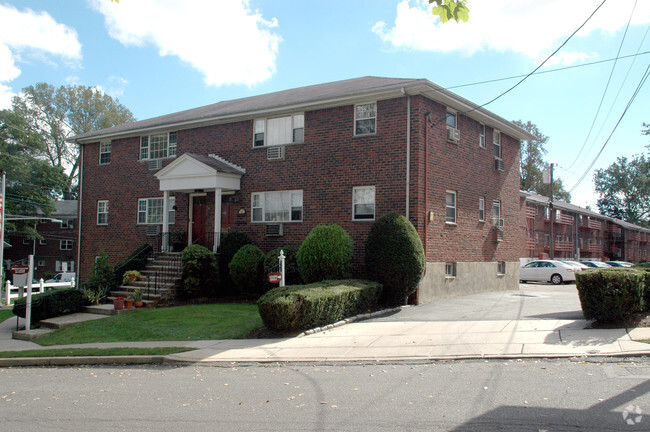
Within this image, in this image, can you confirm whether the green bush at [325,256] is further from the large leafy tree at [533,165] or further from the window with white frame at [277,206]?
the large leafy tree at [533,165]

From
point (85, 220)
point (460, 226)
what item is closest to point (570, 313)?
point (460, 226)

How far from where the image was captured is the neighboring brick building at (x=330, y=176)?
16547 millimetres

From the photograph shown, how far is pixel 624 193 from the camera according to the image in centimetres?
7669

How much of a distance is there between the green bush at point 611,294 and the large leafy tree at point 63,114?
5702 cm

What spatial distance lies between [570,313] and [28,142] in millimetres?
46583

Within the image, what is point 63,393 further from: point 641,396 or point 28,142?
point 28,142

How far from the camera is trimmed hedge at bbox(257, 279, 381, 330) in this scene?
36.5ft

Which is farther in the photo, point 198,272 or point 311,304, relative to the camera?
point 198,272

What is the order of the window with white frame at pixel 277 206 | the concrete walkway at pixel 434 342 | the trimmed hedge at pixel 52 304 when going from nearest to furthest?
the concrete walkway at pixel 434 342 < the trimmed hedge at pixel 52 304 < the window with white frame at pixel 277 206

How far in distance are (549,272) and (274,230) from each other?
19636 millimetres

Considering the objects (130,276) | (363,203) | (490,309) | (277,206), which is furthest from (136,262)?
(490,309)

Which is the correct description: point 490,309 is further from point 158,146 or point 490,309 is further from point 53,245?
point 53,245

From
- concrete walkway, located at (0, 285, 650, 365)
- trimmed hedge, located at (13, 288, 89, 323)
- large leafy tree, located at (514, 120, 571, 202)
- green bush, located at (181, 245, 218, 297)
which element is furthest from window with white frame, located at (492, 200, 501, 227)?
large leafy tree, located at (514, 120, 571, 202)

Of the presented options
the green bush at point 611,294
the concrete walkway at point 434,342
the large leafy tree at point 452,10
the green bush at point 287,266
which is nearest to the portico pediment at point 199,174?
the green bush at point 287,266
